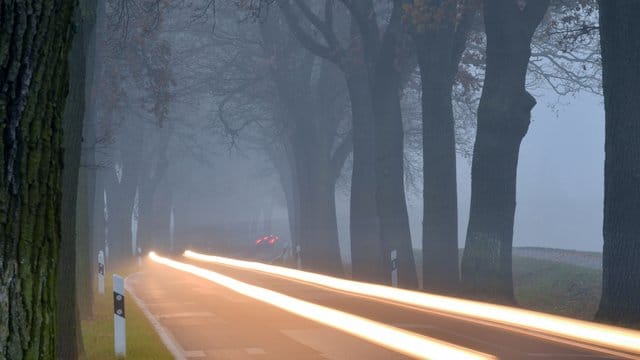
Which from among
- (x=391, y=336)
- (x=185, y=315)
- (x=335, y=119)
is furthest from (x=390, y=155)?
(x=391, y=336)

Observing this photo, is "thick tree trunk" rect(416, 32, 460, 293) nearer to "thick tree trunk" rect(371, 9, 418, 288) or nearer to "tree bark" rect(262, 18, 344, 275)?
"thick tree trunk" rect(371, 9, 418, 288)

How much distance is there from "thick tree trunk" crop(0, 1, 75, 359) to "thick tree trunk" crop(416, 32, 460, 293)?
21.7 m

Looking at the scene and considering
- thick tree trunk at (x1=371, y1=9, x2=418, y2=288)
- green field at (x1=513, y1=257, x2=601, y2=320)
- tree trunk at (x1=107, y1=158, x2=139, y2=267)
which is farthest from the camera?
tree trunk at (x1=107, y1=158, x2=139, y2=267)

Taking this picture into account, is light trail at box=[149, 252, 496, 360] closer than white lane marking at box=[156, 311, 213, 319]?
Yes

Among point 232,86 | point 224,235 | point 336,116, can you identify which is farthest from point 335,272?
point 224,235

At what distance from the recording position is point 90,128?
27.6m

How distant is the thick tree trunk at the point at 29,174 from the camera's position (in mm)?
6324

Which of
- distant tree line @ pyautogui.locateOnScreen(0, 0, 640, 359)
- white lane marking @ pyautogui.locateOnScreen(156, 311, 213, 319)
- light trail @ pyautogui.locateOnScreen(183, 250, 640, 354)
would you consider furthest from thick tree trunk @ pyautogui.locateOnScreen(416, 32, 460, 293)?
light trail @ pyautogui.locateOnScreen(183, 250, 640, 354)

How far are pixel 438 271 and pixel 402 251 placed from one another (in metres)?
3.92

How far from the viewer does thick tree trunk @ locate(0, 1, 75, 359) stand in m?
6.32

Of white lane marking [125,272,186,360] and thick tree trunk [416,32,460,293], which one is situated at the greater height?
thick tree trunk [416,32,460,293]

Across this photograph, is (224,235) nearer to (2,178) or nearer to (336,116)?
Result: (336,116)

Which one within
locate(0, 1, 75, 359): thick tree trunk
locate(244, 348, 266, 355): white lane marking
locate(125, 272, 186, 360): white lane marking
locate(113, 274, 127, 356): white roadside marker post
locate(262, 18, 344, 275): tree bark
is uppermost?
locate(262, 18, 344, 275): tree bark

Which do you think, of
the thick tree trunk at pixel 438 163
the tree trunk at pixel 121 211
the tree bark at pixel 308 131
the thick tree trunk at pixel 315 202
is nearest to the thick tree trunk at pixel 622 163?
the thick tree trunk at pixel 438 163
